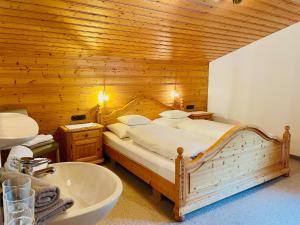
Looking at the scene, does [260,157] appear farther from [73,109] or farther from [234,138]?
[73,109]

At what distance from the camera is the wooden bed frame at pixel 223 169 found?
2350 mm

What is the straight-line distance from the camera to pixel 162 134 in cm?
326

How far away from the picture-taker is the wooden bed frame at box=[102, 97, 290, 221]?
2350mm

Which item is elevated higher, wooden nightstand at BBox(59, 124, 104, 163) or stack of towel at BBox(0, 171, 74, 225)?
stack of towel at BBox(0, 171, 74, 225)

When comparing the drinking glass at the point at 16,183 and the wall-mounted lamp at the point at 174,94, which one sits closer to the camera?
the drinking glass at the point at 16,183

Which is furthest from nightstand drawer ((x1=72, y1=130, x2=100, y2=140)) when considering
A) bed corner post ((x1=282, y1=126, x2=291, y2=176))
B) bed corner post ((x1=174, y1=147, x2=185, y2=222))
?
bed corner post ((x1=282, y1=126, x2=291, y2=176))

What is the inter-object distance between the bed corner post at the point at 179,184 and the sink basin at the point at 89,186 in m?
1.13

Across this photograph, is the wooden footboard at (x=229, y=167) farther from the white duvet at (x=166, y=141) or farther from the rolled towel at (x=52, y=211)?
the rolled towel at (x=52, y=211)

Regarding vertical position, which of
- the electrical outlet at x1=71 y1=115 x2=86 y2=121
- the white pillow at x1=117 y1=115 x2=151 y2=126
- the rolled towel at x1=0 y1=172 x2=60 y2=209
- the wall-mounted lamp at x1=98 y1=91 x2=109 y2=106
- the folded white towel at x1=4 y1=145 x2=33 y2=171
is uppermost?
the wall-mounted lamp at x1=98 y1=91 x2=109 y2=106

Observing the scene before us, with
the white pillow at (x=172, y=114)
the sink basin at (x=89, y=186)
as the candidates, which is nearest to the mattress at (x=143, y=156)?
the white pillow at (x=172, y=114)

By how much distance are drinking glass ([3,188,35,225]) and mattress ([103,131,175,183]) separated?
1.73 metres

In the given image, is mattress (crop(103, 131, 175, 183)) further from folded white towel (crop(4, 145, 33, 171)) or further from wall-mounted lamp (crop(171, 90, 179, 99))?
wall-mounted lamp (crop(171, 90, 179, 99))

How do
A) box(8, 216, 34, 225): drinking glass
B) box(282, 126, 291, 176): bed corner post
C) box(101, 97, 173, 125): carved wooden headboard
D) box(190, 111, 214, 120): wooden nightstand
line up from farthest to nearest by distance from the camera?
1. box(190, 111, 214, 120): wooden nightstand
2. box(101, 97, 173, 125): carved wooden headboard
3. box(282, 126, 291, 176): bed corner post
4. box(8, 216, 34, 225): drinking glass

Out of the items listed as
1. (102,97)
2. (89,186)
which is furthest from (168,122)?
(89,186)
